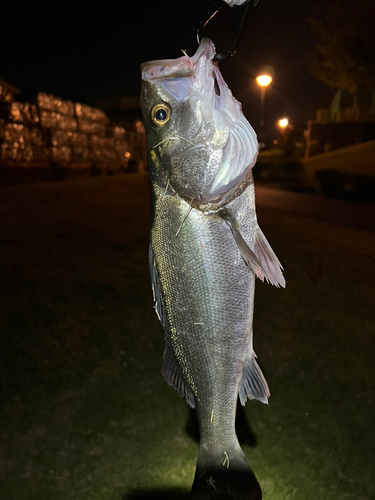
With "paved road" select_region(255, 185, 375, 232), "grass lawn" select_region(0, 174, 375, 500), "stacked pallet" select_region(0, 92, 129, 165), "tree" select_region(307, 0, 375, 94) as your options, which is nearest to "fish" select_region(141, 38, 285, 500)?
"grass lawn" select_region(0, 174, 375, 500)

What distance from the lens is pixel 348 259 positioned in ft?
19.9

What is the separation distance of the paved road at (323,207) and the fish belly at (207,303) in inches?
301

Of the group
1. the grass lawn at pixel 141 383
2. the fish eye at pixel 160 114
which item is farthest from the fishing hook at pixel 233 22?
the grass lawn at pixel 141 383

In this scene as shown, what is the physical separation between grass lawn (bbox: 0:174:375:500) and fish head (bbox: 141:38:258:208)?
2128 millimetres

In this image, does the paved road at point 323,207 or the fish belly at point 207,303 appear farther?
the paved road at point 323,207

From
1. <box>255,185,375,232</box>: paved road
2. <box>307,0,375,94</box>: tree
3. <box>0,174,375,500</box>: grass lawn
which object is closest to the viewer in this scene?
<box>0,174,375,500</box>: grass lawn

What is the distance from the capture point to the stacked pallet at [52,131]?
1014 centimetres

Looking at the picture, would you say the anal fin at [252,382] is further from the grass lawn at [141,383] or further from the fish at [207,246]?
the grass lawn at [141,383]

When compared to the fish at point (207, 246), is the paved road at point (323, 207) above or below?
below

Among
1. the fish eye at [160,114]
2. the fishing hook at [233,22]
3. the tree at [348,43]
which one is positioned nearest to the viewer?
the fishing hook at [233,22]

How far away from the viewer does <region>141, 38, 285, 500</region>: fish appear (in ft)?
4.96

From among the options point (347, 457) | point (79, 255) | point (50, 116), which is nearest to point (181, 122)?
point (347, 457)

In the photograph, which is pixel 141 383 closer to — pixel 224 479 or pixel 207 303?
pixel 224 479

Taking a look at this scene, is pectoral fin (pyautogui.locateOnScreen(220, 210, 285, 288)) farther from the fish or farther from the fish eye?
the fish eye
